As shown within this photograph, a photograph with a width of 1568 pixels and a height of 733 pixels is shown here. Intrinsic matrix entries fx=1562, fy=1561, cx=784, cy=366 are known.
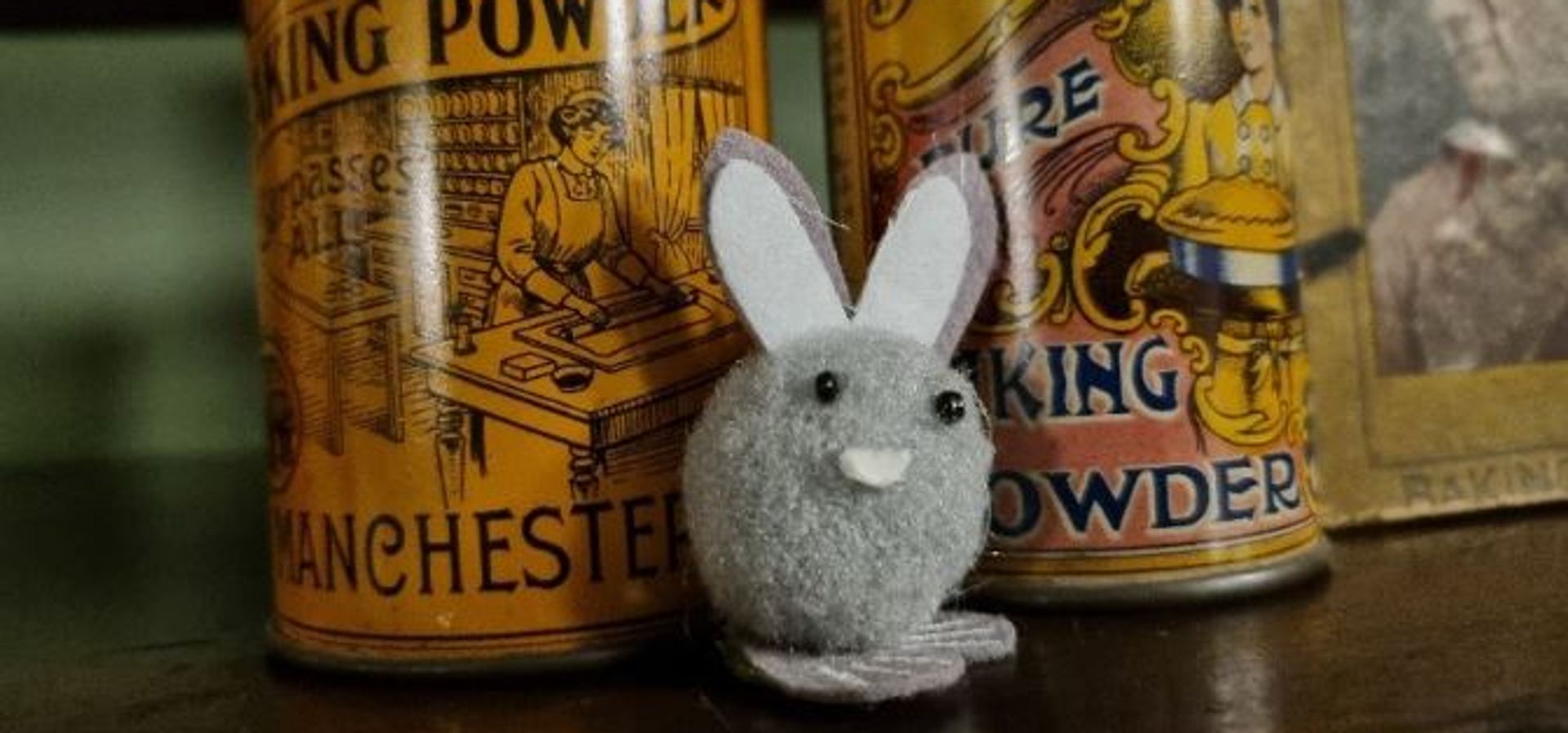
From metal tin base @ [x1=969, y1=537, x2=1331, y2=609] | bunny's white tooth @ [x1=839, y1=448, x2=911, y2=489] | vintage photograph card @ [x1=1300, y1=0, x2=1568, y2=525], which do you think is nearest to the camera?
bunny's white tooth @ [x1=839, y1=448, x2=911, y2=489]

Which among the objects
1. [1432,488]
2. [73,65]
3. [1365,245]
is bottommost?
[1432,488]

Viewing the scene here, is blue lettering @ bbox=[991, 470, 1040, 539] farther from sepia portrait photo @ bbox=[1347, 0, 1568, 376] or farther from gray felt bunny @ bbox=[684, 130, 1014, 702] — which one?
sepia portrait photo @ bbox=[1347, 0, 1568, 376]

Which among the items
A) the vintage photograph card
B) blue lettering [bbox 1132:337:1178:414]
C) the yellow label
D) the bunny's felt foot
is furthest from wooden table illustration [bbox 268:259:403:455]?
the vintage photograph card

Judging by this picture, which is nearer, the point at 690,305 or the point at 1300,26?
the point at 690,305

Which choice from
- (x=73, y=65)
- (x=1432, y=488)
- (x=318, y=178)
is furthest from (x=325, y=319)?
(x=1432, y=488)

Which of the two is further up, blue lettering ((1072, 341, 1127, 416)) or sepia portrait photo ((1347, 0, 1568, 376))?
sepia portrait photo ((1347, 0, 1568, 376))

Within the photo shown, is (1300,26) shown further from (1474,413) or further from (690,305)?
(690,305)

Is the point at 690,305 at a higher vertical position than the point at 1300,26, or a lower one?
lower

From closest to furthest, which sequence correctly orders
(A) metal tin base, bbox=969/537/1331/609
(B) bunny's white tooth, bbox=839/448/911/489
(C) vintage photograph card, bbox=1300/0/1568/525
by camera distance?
(B) bunny's white tooth, bbox=839/448/911/489, (A) metal tin base, bbox=969/537/1331/609, (C) vintage photograph card, bbox=1300/0/1568/525
